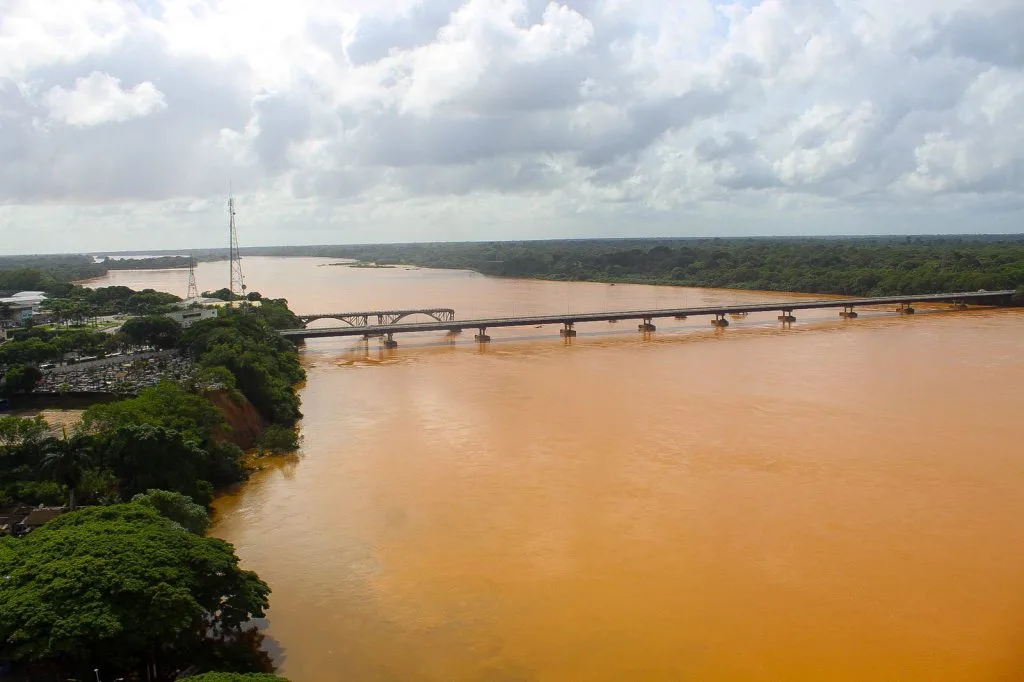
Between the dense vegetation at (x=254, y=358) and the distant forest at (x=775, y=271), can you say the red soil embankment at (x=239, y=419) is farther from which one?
the distant forest at (x=775, y=271)

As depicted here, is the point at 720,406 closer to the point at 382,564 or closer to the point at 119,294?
the point at 382,564

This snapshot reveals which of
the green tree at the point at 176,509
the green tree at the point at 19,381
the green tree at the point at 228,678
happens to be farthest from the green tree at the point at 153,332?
the green tree at the point at 228,678

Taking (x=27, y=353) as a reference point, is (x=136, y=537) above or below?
below

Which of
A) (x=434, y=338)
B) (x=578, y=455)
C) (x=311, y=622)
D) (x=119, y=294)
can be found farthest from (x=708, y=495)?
(x=119, y=294)

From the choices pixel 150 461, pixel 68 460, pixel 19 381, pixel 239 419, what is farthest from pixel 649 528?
pixel 19 381

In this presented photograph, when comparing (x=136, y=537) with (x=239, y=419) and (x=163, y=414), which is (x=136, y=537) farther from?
(x=239, y=419)

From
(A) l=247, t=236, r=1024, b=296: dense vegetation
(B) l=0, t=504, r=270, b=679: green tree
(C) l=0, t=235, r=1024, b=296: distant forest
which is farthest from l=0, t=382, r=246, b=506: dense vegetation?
(A) l=247, t=236, r=1024, b=296: dense vegetation
